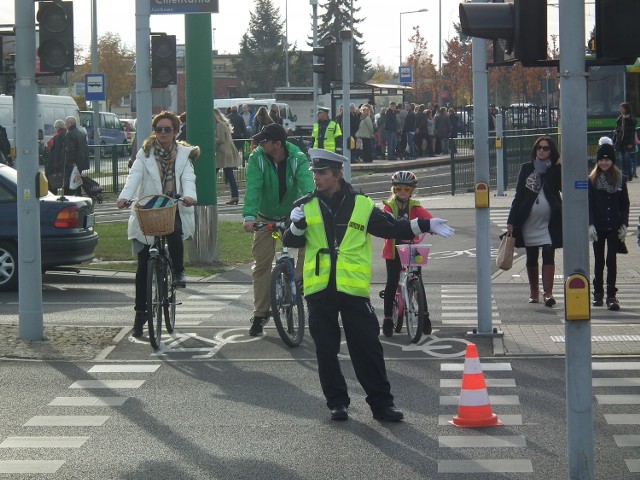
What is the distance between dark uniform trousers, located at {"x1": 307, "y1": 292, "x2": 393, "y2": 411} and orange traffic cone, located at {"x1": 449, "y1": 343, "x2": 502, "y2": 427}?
49 cm

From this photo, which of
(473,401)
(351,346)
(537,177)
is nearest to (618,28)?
(473,401)

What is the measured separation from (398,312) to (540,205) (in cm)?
263

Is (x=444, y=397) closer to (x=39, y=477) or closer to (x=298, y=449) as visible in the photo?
(x=298, y=449)

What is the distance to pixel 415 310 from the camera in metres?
11.4

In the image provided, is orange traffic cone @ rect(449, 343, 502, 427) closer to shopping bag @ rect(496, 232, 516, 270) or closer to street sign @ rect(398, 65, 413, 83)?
shopping bag @ rect(496, 232, 516, 270)

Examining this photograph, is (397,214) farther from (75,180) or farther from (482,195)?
(75,180)

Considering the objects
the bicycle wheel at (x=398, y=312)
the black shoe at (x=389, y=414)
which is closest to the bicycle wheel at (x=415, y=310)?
the bicycle wheel at (x=398, y=312)

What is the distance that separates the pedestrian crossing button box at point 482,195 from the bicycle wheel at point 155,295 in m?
2.77

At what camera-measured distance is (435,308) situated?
1401cm

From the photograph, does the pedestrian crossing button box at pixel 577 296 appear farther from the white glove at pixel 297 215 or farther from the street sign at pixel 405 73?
the street sign at pixel 405 73

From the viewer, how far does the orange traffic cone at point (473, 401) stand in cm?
823

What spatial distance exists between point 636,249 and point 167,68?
24.8 ft

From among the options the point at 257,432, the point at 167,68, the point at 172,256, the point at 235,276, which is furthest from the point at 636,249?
the point at 257,432

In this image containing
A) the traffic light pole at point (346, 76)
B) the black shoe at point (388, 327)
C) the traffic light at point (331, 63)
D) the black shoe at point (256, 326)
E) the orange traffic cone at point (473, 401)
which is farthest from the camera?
the traffic light pole at point (346, 76)
